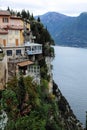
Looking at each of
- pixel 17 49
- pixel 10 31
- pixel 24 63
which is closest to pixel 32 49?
pixel 17 49

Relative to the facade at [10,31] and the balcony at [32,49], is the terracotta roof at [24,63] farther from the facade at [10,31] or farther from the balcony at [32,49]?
the facade at [10,31]

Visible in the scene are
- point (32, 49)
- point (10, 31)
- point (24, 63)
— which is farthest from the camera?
point (32, 49)

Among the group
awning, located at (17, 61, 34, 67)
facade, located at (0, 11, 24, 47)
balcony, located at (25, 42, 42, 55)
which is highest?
facade, located at (0, 11, 24, 47)

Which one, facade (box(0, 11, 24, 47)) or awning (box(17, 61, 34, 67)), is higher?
facade (box(0, 11, 24, 47))

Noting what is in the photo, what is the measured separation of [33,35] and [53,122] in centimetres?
1819

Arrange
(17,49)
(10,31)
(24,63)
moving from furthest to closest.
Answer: (10,31)
(17,49)
(24,63)

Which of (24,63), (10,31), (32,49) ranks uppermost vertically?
(10,31)

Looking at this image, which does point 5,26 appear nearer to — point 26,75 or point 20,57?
point 20,57

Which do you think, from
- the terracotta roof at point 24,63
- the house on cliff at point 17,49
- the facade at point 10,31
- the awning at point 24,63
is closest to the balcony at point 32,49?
the house on cliff at point 17,49

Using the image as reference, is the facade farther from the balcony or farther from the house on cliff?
the balcony

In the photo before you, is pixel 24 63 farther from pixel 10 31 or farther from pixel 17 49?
pixel 10 31

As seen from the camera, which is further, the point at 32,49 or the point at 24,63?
the point at 32,49

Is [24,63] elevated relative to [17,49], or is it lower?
lower

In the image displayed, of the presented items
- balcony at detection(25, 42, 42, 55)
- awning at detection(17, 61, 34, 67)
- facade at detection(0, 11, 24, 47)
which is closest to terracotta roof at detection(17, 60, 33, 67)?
awning at detection(17, 61, 34, 67)
